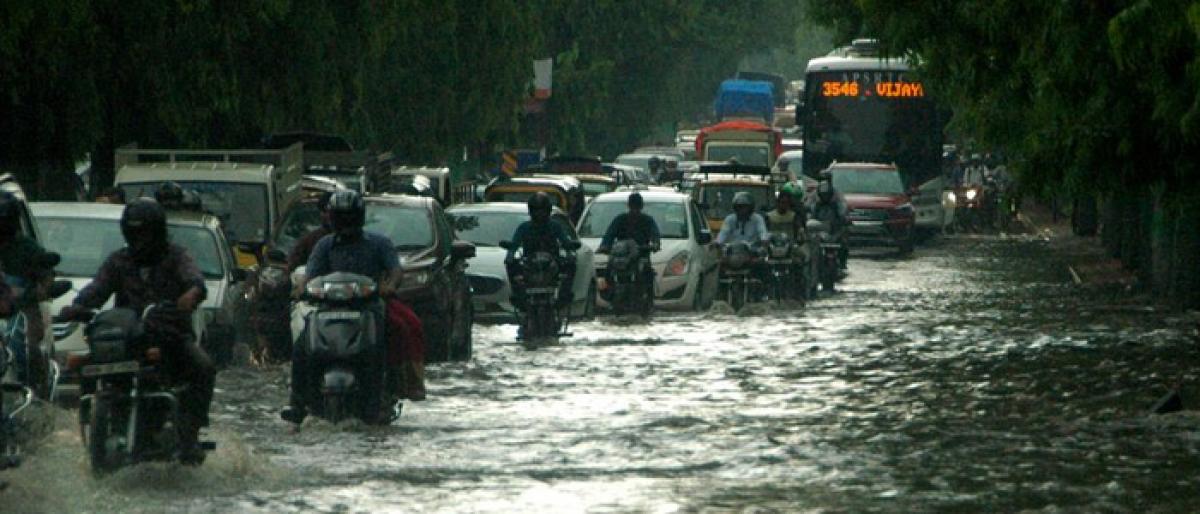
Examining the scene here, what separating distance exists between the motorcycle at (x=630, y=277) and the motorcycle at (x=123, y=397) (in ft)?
50.9

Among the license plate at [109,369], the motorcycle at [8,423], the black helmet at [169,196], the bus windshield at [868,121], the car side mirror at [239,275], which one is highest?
the bus windshield at [868,121]

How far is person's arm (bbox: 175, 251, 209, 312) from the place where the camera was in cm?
1252

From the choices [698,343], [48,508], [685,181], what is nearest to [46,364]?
[48,508]

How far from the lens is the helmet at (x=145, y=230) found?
12641 millimetres

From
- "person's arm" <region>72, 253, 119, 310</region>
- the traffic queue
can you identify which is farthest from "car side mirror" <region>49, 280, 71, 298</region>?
"person's arm" <region>72, 253, 119, 310</region>

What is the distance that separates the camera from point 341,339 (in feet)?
48.8

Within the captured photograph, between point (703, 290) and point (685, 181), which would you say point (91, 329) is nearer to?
point (703, 290)

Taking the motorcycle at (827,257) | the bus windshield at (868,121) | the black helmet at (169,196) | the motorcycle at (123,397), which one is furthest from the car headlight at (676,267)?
the bus windshield at (868,121)

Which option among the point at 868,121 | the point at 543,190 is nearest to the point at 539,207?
the point at 543,190

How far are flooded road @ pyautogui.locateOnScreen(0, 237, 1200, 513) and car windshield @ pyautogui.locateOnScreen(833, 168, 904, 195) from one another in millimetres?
23059

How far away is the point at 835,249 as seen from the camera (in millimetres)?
35906

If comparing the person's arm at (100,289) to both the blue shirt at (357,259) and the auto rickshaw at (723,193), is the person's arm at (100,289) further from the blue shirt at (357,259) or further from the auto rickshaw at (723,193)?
the auto rickshaw at (723,193)

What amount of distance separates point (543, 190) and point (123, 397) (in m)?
23.9

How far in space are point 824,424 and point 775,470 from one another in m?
2.69
